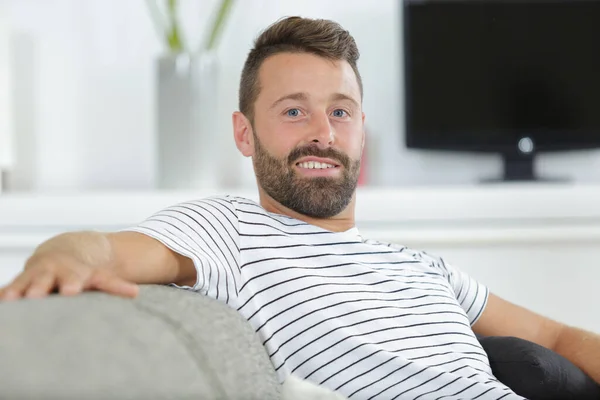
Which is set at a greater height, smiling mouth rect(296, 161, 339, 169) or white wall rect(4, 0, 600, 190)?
white wall rect(4, 0, 600, 190)

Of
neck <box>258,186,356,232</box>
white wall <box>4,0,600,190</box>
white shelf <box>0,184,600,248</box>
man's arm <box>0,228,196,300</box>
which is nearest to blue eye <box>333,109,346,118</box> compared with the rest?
neck <box>258,186,356,232</box>

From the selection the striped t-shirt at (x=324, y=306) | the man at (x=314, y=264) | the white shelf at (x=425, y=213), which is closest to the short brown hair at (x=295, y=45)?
the man at (x=314, y=264)

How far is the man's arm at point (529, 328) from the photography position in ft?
4.42

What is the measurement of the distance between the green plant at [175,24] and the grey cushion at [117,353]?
1777mm

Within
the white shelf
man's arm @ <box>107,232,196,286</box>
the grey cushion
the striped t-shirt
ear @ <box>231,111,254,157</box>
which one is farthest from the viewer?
the white shelf

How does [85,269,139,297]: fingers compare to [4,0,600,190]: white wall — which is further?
[4,0,600,190]: white wall

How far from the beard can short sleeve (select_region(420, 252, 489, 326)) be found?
202 mm

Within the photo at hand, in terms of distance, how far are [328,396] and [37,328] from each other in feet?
1.10

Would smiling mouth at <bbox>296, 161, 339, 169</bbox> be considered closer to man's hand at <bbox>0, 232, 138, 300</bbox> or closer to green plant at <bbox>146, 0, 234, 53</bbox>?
man's hand at <bbox>0, 232, 138, 300</bbox>

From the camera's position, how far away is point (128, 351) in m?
0.64

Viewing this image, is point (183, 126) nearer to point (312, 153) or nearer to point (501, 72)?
point (501, 72)

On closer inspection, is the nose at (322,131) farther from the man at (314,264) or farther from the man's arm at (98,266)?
the man's arm at (98,266)

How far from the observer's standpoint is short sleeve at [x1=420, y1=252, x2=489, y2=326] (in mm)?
1382

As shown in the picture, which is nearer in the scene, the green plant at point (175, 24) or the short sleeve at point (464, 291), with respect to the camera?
the short sleeve at point (464, 291)
